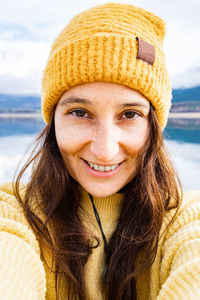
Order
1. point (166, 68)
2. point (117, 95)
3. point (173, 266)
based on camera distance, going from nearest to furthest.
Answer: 1. point (173, 266)
2. point (117, 95)
3. point (166, 68)

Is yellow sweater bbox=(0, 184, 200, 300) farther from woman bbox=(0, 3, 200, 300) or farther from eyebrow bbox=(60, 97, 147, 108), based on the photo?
eyebrow bbox=(60, 97, 147, 108)

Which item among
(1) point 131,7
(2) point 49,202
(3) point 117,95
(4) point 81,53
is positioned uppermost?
(1) point 131,7

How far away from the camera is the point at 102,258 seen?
132cm

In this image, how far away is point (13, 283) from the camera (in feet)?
2.78

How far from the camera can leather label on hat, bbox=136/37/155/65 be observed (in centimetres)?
122

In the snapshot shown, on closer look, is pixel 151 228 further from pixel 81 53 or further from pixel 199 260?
pixel 81 53

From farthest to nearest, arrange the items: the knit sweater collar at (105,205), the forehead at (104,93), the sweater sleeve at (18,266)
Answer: the knit sweater collar at (105,205) < the forehead at (104,93) < the sweater sleeve at (18,266)

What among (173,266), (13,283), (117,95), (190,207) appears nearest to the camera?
(13,283)

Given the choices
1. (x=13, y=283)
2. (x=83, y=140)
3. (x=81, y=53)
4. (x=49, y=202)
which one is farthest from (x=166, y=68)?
(x=13, y=283)

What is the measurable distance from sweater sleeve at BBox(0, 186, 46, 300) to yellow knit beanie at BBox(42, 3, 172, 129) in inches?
24.5

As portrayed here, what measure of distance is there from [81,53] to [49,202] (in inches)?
27.1

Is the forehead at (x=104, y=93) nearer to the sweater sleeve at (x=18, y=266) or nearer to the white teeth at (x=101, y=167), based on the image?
the white teeth at (x=101, y=167)

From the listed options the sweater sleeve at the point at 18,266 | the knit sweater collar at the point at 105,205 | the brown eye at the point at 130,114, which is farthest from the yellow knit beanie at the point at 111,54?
the sweater sleeve at the point at 18,266

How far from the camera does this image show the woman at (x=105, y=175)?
1172mm
